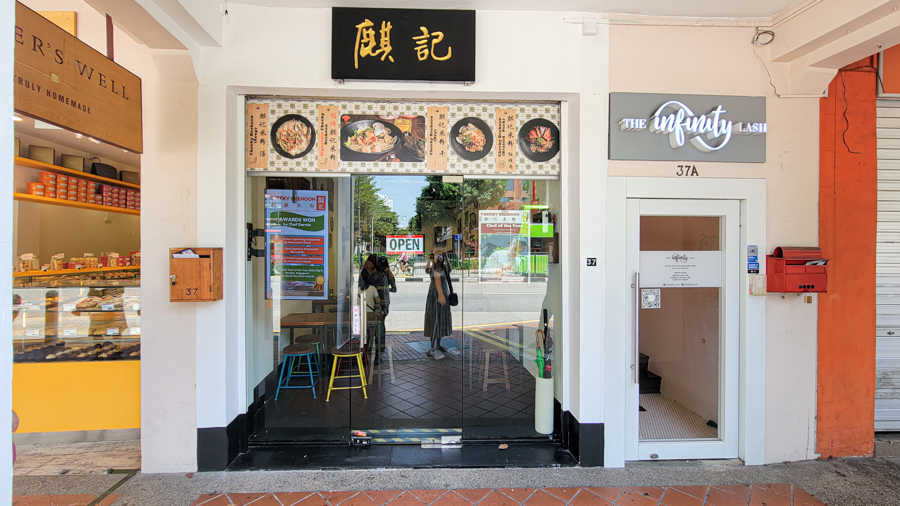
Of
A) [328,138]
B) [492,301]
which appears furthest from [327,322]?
[328,138]

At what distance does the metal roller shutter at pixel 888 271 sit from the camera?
3525mm

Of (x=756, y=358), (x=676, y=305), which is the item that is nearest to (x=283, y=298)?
(x=676, y=305)

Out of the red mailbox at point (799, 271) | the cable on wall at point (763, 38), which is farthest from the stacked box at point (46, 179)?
the red mailbox at point (799, 271)

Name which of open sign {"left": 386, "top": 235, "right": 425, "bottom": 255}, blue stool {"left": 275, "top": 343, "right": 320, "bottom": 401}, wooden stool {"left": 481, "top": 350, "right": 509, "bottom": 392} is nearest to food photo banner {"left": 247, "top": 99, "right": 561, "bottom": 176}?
open sign {"left": 386, "top": 235, "right": 425, "bottom": 255}

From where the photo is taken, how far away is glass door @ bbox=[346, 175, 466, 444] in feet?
12.0

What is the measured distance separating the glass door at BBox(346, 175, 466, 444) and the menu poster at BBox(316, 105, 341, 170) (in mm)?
304

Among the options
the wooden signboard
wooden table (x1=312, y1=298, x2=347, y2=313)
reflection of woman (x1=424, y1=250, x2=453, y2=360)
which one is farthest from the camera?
reflection of woman (x1=424, y1=250, x2=453, y2=360)

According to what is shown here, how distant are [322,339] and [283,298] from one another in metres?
0.72

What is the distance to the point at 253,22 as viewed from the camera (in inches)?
122

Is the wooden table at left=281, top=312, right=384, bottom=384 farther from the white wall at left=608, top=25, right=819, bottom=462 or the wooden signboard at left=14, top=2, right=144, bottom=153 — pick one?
the white wall at left=608, top=25, right=819, bottom=462

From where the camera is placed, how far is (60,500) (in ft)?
9.09

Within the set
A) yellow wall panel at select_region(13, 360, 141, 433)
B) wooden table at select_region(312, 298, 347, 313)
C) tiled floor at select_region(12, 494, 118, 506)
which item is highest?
wooden table at select_region(312, 298, 347, 313)

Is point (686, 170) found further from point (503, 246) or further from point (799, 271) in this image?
point (503, 246)

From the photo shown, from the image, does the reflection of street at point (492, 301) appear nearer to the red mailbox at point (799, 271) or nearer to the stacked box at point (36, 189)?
the red mailbox at point (799, 271)
